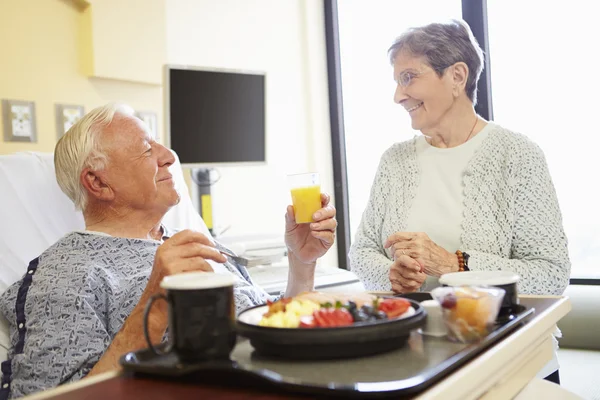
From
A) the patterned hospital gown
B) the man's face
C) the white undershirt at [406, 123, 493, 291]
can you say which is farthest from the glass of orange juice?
the white undershirt at [406, 123, 493, 291]

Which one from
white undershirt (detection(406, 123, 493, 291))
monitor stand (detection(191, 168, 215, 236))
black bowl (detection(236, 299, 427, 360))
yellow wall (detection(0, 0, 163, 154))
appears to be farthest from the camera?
monitor stand (detection(191, 168, 215, 236))

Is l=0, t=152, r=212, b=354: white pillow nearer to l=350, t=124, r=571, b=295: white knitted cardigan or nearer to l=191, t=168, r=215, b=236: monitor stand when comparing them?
l=350, t=124, r=571, b=295: white knitted cardigan

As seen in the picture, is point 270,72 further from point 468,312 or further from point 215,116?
point 468,312

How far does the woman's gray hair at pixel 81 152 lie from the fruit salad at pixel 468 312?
108 cm

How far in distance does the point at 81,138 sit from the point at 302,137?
2.43 metres

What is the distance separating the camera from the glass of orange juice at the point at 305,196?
1.51m

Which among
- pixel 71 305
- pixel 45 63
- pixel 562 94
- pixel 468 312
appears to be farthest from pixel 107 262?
pixel 562 94

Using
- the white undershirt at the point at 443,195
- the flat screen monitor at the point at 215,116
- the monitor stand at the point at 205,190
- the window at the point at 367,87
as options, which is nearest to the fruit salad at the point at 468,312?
the white undershirt at the point at 443,195

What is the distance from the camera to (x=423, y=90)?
1907 mm

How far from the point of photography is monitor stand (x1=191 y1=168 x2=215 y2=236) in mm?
3217

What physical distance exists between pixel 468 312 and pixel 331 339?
226mm

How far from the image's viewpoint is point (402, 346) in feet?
2.82

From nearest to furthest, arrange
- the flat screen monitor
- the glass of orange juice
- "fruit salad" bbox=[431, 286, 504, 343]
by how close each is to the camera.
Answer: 1. "fruit salad" bbox=[431, 286, 504, 343]
2. the glass of orange juice
3. the flat screen monitor

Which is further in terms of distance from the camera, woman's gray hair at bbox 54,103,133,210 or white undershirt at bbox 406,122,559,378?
white undershirt at bbox 406,122,559,378
